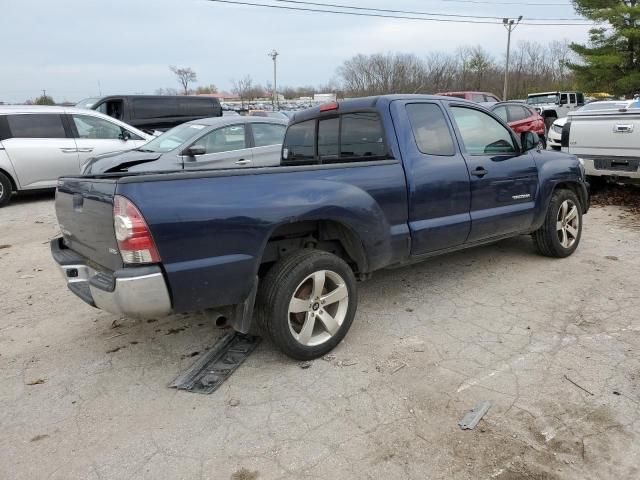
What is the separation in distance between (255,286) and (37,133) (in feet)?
27.4

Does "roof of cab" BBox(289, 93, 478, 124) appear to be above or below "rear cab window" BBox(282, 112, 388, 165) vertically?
above

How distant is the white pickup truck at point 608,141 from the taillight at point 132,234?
24.8 ft

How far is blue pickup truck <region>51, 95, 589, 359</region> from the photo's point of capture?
2730mm

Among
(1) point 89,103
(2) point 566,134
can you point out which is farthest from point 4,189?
(2) point 566,134

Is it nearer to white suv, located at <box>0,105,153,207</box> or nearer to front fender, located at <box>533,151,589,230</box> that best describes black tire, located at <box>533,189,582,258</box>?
front fender, located at <box>533,151,589,230</box>

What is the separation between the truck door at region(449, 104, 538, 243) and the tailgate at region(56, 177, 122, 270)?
3029mm

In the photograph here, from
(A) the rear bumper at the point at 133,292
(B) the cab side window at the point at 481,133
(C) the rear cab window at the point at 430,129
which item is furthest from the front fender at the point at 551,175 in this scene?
(A) the rear bumper at the point at 133,292

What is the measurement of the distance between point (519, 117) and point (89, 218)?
12.6 meters

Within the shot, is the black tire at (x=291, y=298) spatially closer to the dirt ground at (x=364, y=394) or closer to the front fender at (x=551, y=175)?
the dirt ground at (x=364, y=394)

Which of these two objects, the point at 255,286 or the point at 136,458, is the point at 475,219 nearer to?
the point at 255,286

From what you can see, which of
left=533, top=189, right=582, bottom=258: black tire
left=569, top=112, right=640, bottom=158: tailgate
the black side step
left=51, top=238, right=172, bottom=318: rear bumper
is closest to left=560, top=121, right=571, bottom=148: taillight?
left=569, top=112, right=640, bottom=158: tailgate

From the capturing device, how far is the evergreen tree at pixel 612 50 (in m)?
23.6

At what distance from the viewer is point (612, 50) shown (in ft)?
81.7

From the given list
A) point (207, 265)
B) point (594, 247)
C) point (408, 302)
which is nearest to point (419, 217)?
point (408, 302)
